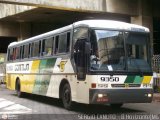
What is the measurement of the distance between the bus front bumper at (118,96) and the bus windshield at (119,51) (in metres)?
0.68

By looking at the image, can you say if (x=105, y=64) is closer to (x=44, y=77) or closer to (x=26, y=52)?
(x=44, y=77)

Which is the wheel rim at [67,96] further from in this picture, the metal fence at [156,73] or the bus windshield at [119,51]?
the metal fence at [156,73]

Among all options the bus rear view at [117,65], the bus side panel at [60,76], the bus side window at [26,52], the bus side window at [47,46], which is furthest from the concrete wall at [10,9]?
the bus rear view at [117,65]

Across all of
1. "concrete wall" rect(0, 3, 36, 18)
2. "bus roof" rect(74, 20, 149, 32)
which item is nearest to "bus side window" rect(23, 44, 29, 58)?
"bus roof" rect(74, 20, 149, 32)

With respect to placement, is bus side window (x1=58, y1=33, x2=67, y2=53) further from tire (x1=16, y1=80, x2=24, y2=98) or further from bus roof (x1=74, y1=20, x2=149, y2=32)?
tire (x1=16, y1=80, x2=24, y2=98)

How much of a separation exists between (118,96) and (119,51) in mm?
1423

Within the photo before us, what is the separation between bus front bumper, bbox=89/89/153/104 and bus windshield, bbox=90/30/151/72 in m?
0.68

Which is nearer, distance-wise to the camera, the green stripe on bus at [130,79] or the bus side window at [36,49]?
the green stripe on bus at [130,79]

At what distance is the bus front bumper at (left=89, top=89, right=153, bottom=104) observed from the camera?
13.0 meters

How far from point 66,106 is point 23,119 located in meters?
2.89

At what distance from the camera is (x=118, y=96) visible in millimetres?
13273

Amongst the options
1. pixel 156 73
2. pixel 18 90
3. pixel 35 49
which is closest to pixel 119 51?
pixel 35 49

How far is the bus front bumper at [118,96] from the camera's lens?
13031 mm

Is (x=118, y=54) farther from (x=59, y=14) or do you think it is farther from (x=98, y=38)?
(x=59, y=14)
